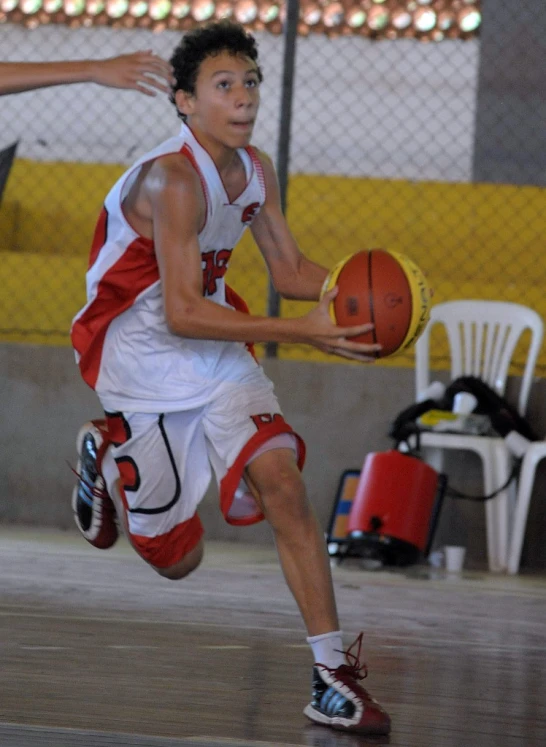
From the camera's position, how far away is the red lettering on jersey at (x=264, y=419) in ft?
9.48

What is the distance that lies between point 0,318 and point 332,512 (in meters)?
2.29

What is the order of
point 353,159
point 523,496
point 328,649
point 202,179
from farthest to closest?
1. point 353,159
2. point 523,496
3. point 202,179
4. point 328,649

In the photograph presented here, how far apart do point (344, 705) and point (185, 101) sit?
1483mm

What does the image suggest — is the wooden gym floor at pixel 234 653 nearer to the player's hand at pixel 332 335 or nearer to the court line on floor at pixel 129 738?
the court line on floor at pixel 129 738

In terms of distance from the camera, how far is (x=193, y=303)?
272 cm

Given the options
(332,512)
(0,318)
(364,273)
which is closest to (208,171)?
(364,273)

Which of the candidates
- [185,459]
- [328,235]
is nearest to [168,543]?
[185,459]

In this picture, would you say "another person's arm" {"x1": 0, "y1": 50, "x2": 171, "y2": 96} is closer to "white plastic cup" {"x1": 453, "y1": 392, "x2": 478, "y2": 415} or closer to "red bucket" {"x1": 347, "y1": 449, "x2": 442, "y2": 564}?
"red bucket" {"x1": 347, "y1": 449, "x2": 442, "y2": 564}

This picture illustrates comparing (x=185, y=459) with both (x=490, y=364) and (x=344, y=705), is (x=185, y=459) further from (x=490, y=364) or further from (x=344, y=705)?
(x=490, y=364)

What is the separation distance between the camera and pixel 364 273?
2758 mm

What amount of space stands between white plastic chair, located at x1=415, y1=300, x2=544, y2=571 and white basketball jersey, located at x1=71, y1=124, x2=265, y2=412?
254 cm

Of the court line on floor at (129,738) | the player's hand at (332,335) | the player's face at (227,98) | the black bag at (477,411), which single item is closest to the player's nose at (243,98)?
the player's face at (227,98)

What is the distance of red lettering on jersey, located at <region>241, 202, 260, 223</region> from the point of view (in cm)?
312

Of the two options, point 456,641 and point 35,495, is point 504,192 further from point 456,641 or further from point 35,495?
point 456,641
